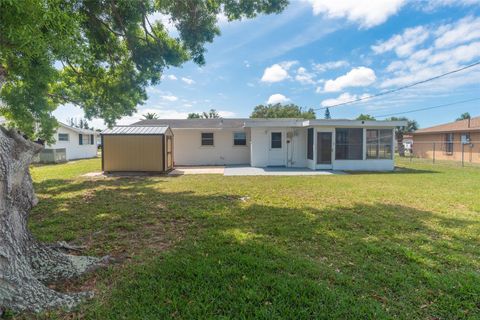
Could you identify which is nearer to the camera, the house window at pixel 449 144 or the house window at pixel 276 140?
the house window at pixel 276 140

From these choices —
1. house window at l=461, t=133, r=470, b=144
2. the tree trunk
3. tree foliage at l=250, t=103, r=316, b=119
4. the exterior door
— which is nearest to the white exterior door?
the exterior door

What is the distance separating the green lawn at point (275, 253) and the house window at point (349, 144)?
22.2ft

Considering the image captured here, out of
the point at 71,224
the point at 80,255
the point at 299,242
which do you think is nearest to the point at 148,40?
the point at 71,224

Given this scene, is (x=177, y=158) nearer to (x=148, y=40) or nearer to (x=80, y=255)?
(x=148, y=40)

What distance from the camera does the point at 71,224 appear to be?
16.2ft

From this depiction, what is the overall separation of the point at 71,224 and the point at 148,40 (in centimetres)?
625

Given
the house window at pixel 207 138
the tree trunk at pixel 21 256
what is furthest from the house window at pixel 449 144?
the tree trunk at pixel 21 256

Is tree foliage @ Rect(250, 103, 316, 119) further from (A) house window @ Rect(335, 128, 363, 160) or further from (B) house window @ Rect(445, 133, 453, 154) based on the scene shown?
(A) house window @ Rect(335, 128, 363, 160)

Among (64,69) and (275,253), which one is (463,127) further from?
(64,69)

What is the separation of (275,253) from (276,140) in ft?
40.0

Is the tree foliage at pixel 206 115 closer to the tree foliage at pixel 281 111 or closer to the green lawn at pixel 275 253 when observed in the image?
the tree foliage at pixel 281 111

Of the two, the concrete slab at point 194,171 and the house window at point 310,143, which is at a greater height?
the house window at point 310,143

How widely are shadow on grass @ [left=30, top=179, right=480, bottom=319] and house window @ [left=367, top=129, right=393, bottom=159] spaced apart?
8.93 meters

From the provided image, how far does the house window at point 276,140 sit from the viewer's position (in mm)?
15281
